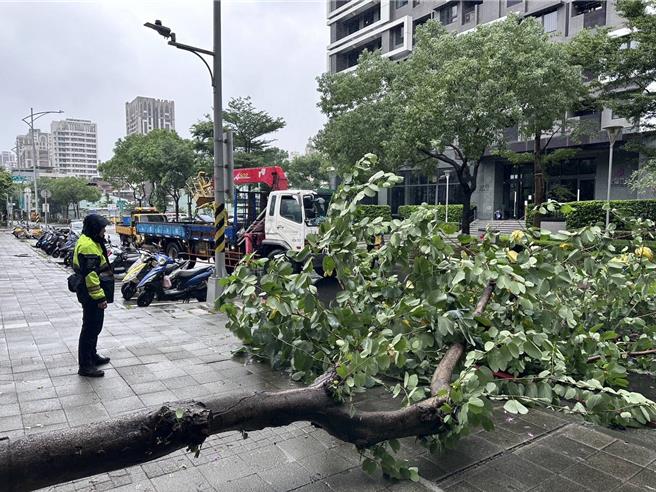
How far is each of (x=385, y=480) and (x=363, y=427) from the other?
0.49 m

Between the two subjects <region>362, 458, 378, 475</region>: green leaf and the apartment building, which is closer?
<region>362, 458, 378, 475</region>: green leaf

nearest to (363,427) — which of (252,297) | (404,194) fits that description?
(252,297)

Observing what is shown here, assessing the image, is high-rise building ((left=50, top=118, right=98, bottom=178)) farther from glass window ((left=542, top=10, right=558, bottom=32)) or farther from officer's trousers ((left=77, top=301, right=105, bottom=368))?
officer's trousers ((left=77, top=301, right=105, bottom=368))

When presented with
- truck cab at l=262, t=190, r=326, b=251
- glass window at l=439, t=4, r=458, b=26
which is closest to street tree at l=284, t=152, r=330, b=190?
glass window at l=439, t=4, r=458, b=26

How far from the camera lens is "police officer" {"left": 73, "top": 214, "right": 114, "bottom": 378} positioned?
16.1 ft

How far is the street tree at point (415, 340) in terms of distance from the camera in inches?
87.2

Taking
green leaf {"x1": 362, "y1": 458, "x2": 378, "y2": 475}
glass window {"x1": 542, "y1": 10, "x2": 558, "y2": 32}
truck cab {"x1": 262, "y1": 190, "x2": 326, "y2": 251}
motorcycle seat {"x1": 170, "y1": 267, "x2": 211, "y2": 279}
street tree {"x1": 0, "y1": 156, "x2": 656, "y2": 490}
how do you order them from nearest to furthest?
street tree {"x1": 0, "y1": 156, "x2": 656, "y2": 490}
green leaf {"x1": 362, "y1": 458, "x2": 378, "y2": 475}
motorcycle seat {"x1": 170, "y1": 267, "x2": 211, "y2": 279}
truck cab {"x1": 262, "y1": 190, "x2": 326, "y2": 251}
glass window {"x1": 542, "y1": 10, "x2": 558, "y2": 32}

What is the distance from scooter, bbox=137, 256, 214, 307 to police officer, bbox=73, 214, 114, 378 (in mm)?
4256

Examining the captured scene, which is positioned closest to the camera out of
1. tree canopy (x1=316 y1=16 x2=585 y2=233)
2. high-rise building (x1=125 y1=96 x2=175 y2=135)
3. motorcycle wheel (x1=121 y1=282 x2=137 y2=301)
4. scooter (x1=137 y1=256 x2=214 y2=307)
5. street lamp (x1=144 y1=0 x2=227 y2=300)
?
street lamp (x1=144 y1=0 x2=227 y2=300)

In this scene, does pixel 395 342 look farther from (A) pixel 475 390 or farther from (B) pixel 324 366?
(B) pixel 324 366

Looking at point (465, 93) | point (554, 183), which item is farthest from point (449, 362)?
point (554, 183)

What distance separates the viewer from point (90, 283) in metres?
4.89

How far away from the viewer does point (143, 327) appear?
7219mm

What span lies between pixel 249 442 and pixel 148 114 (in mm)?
113246
